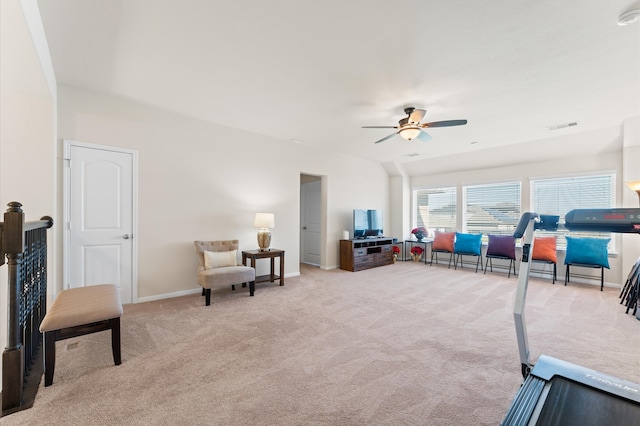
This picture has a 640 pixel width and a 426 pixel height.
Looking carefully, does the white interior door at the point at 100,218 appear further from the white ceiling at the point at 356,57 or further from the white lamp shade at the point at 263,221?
the white lamp shade at the point at 263,221

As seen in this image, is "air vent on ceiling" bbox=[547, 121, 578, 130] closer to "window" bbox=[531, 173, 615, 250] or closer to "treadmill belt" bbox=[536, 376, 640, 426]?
"window" bbox=[531, 173, 615, 250]

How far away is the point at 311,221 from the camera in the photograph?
708 centimetres

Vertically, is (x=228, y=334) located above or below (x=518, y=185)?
below

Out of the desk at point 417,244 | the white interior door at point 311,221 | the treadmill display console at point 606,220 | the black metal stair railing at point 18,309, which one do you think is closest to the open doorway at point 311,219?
the white interior door at point 311,221

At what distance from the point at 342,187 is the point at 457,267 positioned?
11.1 ft

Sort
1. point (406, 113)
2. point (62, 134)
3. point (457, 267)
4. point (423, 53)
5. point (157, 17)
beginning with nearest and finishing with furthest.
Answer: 1. point (157, 17)
2. point (423, 53)
3. point (62, 134)
4. point (406, 113)
5. point (457, 267)

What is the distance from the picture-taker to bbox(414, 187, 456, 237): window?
23.8 feet

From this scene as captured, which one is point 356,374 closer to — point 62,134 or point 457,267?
point 62,134

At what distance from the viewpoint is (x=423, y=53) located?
2486mm

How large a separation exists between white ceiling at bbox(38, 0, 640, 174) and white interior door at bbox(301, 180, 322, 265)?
9.33 ft

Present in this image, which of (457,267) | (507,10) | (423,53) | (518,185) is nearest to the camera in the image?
(507,10)

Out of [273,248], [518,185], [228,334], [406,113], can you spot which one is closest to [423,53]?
[406,113]

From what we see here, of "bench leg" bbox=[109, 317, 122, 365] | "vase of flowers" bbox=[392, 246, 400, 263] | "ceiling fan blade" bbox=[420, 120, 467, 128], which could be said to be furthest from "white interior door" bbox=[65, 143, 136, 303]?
"vase of flowers" bbox=[392, 246, 400, 263]

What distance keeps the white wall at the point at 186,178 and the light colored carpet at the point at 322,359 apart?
0.78 metres
